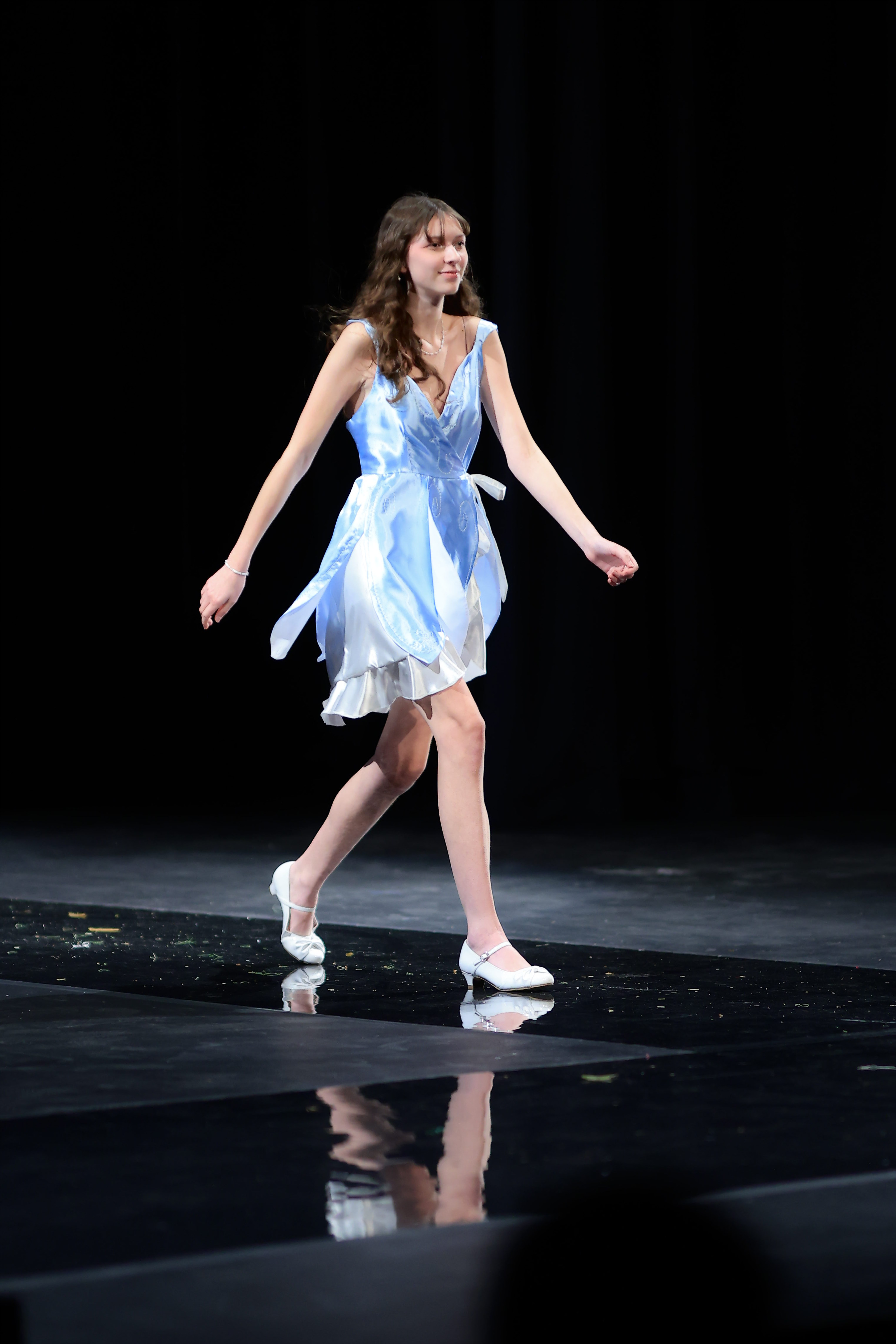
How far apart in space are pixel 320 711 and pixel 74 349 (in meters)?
1.67

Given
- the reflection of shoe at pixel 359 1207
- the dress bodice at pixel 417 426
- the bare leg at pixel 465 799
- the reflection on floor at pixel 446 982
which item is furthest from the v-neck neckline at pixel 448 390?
the reflection of shoe at pixel 359 1207

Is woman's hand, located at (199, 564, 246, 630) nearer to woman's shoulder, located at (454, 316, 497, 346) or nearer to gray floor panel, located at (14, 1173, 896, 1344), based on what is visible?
woman's shoulder, located at (454, 316, 497, 346)

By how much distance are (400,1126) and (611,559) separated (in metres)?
1.32

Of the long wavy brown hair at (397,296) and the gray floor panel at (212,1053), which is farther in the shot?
the long wavy brown hair at (397,296)

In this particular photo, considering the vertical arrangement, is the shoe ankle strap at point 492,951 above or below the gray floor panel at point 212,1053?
above

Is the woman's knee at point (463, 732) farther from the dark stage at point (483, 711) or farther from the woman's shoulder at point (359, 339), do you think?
the woman's shoulder at point (359, 339)

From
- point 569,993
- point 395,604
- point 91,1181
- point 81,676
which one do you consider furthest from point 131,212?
point 91,1181

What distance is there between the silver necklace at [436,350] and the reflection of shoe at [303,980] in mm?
1056

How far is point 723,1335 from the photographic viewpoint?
162 centimetres

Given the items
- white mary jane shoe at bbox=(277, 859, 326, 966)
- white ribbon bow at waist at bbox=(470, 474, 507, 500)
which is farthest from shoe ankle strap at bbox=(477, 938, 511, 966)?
white ribbon bow at waist at bbox=(470, 474, 507, 500)

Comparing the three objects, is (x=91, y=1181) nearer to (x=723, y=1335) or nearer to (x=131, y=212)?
(x=723, y=1335)

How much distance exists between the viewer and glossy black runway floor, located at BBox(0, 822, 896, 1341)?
1.69 meters

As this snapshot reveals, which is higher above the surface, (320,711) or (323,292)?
(323,292)

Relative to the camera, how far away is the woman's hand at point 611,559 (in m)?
3.26
